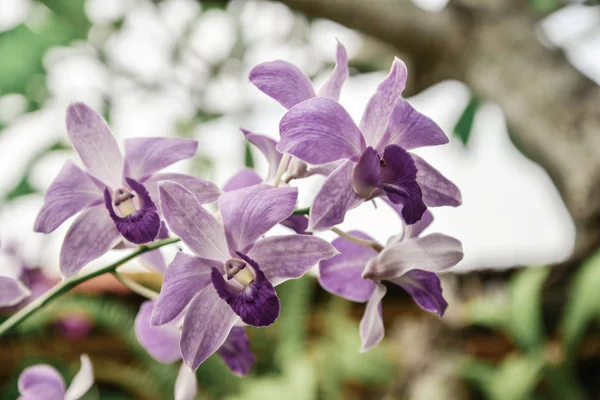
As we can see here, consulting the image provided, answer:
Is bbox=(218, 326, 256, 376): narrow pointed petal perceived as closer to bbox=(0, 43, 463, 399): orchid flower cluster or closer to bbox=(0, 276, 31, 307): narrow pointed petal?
bbox=(0, 43, 463, 399): orchid flower cluster

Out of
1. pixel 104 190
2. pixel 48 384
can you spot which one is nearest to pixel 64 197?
pixel 104 190

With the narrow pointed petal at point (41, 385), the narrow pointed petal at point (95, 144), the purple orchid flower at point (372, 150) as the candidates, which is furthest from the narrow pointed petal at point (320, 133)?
the narrow pointed petal at point (41, 385)

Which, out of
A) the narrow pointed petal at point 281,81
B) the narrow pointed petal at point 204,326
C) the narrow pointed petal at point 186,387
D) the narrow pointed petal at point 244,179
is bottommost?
the narrow pointed petal at point 186,387

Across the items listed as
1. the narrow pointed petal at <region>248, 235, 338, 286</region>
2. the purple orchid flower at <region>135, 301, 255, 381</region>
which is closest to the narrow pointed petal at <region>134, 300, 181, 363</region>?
the purple orchid flower at <region>135, 301, 255, 381</region>

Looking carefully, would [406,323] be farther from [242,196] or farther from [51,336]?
[242,196]

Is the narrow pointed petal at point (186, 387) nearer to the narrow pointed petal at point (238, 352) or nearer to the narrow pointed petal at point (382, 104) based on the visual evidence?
the narrow pointed petal at point (238, 352)

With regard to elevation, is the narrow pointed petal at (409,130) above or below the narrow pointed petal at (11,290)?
above

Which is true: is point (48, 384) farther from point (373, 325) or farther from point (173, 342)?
point (373, 325)

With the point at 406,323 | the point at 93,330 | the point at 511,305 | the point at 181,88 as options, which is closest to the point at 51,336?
the point at 93,330
